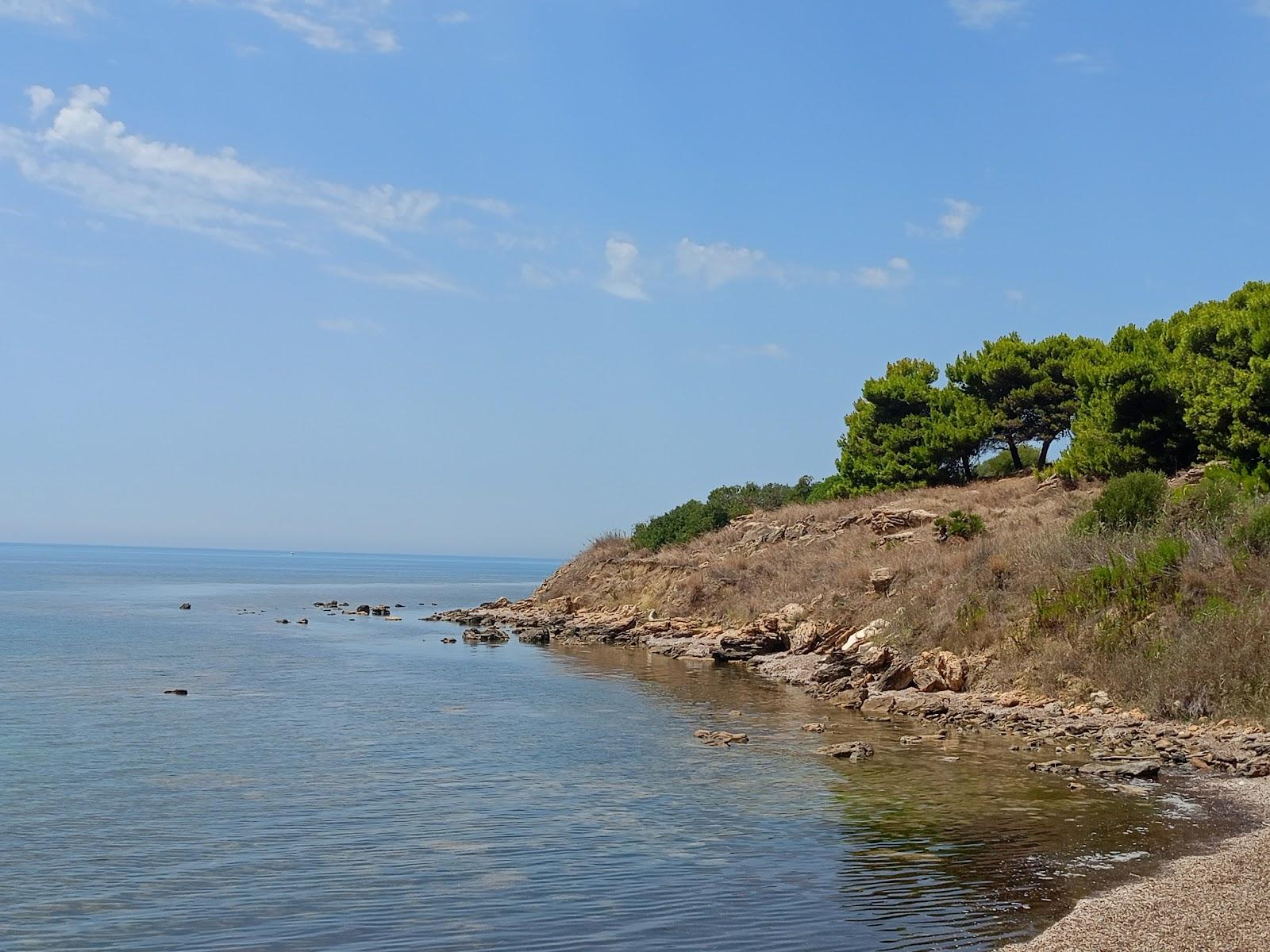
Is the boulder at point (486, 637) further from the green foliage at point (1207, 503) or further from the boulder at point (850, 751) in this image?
the boulder at point (850, 751)

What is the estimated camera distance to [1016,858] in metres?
15.0

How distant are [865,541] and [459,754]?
1175 inches

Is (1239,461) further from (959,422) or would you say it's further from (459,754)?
(459,754)

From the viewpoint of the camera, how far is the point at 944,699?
2939 cm

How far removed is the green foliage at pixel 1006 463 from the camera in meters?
68.7

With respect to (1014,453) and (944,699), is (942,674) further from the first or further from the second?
(1014,453)

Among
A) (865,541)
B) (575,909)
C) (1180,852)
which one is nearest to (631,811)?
(575,909)

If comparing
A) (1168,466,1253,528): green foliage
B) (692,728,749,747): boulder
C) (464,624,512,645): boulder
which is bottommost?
(464,624,512,645): boulder

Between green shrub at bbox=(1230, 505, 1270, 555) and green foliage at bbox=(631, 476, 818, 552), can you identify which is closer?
green shrub at bbox=(1230, 505, 1270, 555)

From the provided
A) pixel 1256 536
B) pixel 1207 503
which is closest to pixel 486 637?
pixel 1207 503

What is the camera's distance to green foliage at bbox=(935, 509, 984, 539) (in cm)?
4416

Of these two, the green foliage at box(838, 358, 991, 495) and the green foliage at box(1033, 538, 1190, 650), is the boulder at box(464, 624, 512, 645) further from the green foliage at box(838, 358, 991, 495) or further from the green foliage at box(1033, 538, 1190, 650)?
the green foliage at box(1033, 538, 1190, 650)

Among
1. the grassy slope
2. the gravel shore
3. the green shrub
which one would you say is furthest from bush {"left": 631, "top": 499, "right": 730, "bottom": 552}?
the gravel shore

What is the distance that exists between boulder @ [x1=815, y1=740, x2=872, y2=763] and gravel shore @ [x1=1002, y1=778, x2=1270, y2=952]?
8.81 metres
